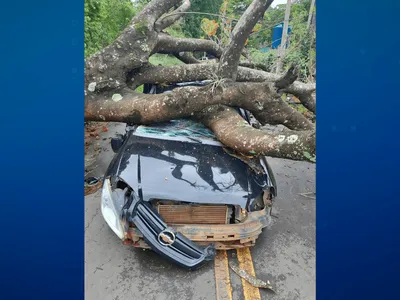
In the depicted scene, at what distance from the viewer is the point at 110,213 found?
3100 mm

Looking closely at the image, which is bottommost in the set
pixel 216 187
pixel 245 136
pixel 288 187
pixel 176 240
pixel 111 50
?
pixel 288 187

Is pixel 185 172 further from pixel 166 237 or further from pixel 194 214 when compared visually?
pixel 166 237

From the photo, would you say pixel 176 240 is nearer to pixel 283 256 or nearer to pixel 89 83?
pixel 283 256

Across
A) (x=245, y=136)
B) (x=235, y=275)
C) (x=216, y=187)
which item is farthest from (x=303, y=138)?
(x=235, y=275)

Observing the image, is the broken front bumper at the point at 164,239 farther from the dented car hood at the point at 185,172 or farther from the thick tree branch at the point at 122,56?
the thick tree branch at the point at 122,56

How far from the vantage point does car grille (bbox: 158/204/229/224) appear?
323 centimetres

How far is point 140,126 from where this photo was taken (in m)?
4.37

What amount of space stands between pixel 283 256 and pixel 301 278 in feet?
1.19

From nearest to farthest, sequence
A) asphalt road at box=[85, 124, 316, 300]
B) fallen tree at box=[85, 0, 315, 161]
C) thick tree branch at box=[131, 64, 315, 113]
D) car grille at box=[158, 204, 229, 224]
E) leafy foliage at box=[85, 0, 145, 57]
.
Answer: asphalt road at box=[85, 124, 316, 300] → car grille at box=[158, 204, 229, 224] → fallen tree at box=[85, 0, 315, 161] → thick tree branch at box=[131, 64, 315, 113] → leafy foliage at box=[85, 0, 145, 57]

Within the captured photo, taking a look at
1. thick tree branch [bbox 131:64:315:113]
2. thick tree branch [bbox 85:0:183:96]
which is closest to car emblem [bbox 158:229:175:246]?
thick tree branch [bbox 85:0:183:96]

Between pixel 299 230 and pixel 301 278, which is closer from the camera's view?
pixel 301 278

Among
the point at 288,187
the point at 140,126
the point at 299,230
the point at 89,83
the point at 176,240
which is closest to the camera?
the point at 176,240

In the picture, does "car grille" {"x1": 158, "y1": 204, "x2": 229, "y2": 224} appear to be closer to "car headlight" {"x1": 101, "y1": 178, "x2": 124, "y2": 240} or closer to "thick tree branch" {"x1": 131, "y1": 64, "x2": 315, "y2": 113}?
"car headlight" {"x1": 101, "y1": 178, "x2": 124, "y2": 240}

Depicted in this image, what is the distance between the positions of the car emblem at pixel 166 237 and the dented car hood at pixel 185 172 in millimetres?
358
